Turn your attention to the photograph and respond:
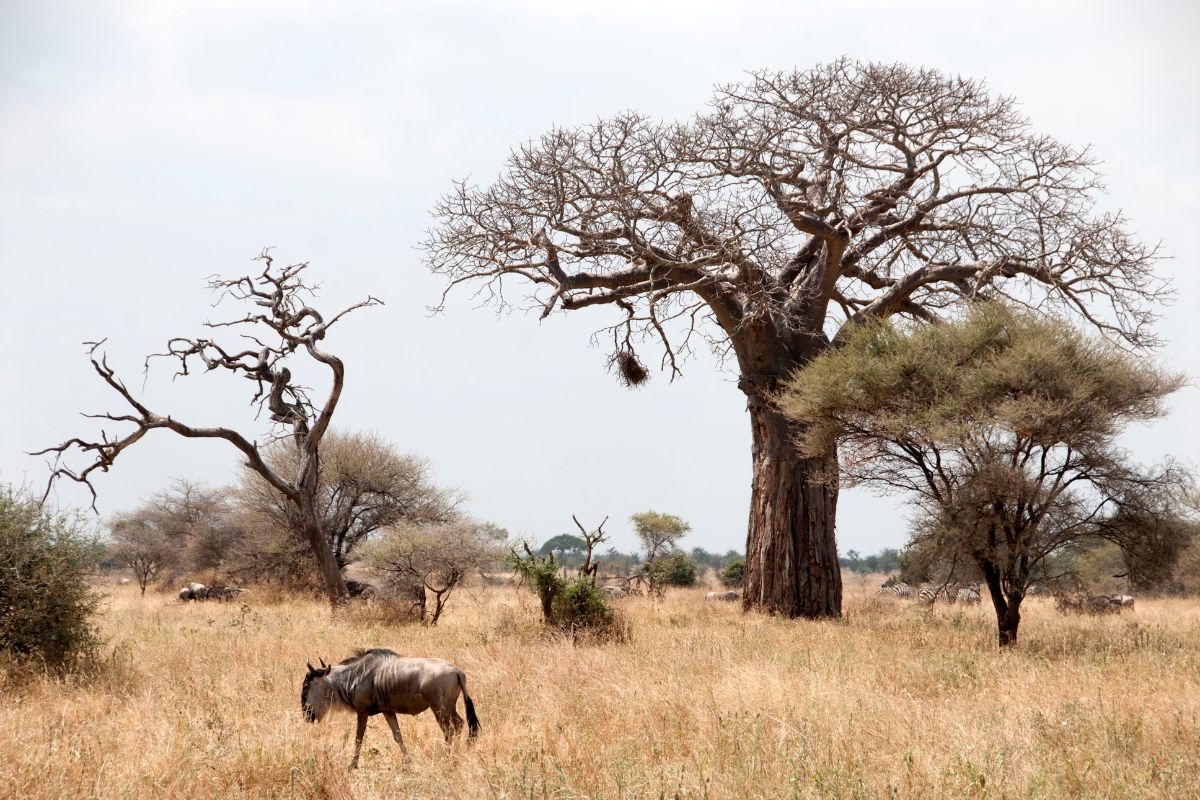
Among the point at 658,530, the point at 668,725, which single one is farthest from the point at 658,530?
the point at 668,725

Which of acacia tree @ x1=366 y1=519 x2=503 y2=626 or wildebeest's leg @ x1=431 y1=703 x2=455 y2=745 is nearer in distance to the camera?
wildebeest's leg @ x1=431 y1=703 x2=455 y2=745

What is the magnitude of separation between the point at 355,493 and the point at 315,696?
18462 mm

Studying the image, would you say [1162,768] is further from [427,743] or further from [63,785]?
[63,785]

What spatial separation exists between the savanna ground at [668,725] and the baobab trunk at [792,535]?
3.40 m

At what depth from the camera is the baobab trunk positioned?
13938mm

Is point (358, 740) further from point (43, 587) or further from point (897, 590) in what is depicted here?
point (897, 590)

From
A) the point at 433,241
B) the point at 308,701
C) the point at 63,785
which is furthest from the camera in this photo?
the point at 433,241

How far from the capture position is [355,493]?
23.8 meters

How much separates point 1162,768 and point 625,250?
1113cm

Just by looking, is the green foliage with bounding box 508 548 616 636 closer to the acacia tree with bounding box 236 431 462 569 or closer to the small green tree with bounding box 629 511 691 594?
the acacia tree with bounding box 236 431 462 569

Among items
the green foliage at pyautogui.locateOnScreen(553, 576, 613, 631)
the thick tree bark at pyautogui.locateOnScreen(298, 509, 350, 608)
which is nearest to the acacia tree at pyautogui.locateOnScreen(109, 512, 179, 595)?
the thick tree bark at pyautogui.locateOnScreen(298, 509, 350, 608)

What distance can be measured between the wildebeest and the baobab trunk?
8.87 m

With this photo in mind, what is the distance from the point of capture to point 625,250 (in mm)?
14688

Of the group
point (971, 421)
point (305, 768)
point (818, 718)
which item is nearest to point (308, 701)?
point (305, 768)
